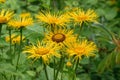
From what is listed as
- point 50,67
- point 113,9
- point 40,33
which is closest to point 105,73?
point 113,9

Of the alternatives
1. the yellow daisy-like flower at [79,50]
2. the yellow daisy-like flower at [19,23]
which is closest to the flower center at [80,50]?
the yellow daisy-like flower at [79,50]

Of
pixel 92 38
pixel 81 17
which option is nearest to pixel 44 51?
pixel 81 17

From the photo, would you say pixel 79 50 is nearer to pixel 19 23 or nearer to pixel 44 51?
pixel 44 51

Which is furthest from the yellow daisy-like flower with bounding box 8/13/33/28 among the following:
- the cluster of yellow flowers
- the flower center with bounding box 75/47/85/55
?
the flower center with bounding box 75/47/85/55

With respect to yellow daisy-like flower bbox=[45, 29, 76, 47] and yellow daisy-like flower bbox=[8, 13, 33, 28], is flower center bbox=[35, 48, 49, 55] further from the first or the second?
yellow daisy-like flower bbox=[8, 13, 33, 28]

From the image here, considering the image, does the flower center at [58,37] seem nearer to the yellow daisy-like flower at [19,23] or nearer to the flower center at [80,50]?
the flower center at [80,50]

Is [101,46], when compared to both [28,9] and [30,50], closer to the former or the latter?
[28,9]
